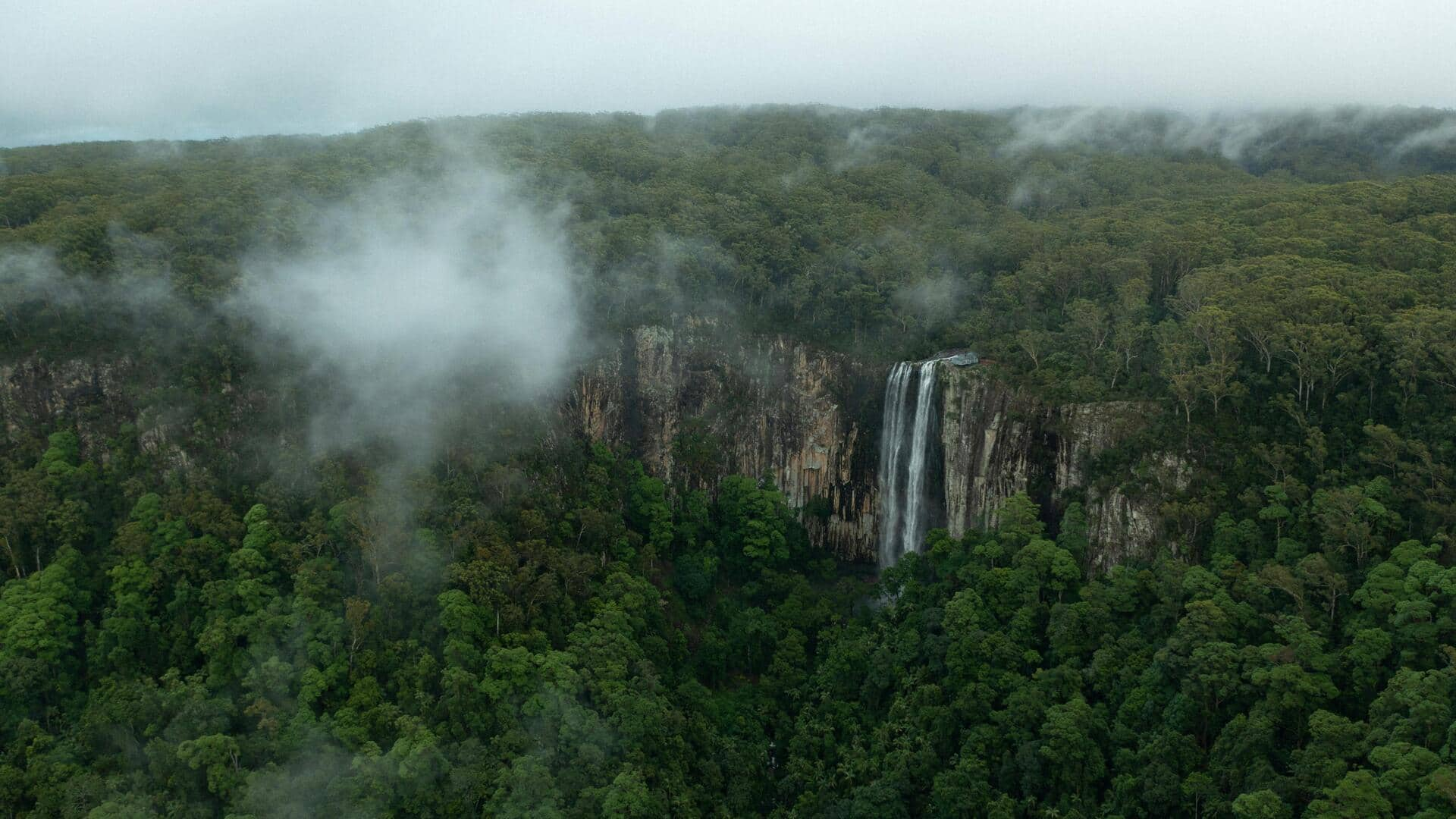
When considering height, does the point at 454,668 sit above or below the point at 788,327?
below

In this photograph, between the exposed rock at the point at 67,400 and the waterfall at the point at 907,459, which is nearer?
the exposed rock at the point at 67,400

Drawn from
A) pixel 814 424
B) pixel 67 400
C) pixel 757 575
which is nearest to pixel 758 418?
pixel 814 424

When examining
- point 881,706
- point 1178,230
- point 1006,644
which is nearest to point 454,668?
point 881,706

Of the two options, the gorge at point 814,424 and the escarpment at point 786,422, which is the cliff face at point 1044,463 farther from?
the escarpment at point 786,422

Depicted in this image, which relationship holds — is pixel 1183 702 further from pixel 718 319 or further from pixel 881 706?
Result: pixel 718 319

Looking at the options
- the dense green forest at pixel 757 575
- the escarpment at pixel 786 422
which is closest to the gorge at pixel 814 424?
the escarpment at pixel 786 422
